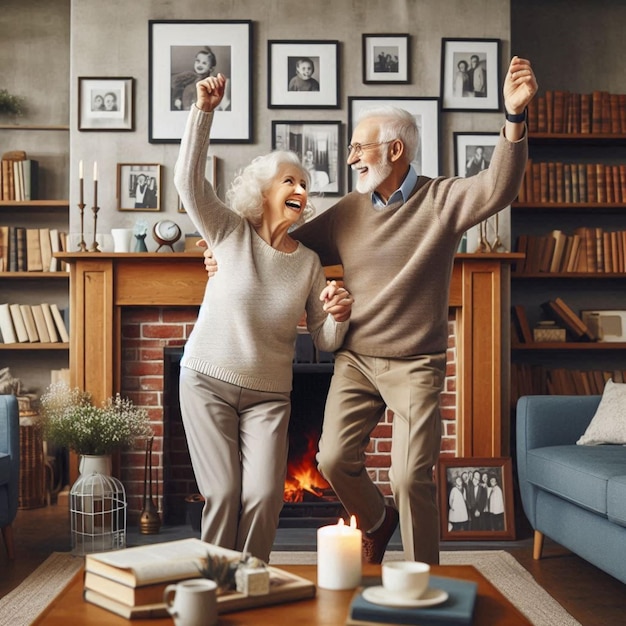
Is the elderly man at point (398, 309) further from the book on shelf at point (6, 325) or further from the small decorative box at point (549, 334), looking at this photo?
the book on shelf at point (6, 325)

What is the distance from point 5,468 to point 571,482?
2104 mm

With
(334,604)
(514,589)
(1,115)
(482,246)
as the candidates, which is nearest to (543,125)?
(482,246)

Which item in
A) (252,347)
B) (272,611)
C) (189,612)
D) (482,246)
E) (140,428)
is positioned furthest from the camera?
(482,246)

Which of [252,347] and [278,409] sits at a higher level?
[252,347]

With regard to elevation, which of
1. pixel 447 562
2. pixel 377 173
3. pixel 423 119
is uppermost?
pixel 423 119

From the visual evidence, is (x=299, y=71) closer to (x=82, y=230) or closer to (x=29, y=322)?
(x=82, y=230)

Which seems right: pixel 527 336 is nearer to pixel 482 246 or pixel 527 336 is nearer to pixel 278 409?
pixel 482 246

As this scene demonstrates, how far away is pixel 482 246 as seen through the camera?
14.3 ft

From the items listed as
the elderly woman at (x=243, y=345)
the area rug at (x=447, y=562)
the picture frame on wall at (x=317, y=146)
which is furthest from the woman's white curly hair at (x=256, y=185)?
the picture frame on wall at (x=317, y=146)

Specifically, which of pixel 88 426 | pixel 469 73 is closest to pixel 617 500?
pixel 88 426

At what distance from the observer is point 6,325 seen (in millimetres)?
4883

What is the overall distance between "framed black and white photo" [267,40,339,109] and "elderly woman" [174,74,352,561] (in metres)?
1.88

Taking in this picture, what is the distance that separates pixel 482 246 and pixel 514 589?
176cm

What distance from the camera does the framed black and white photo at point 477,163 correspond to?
446cm
